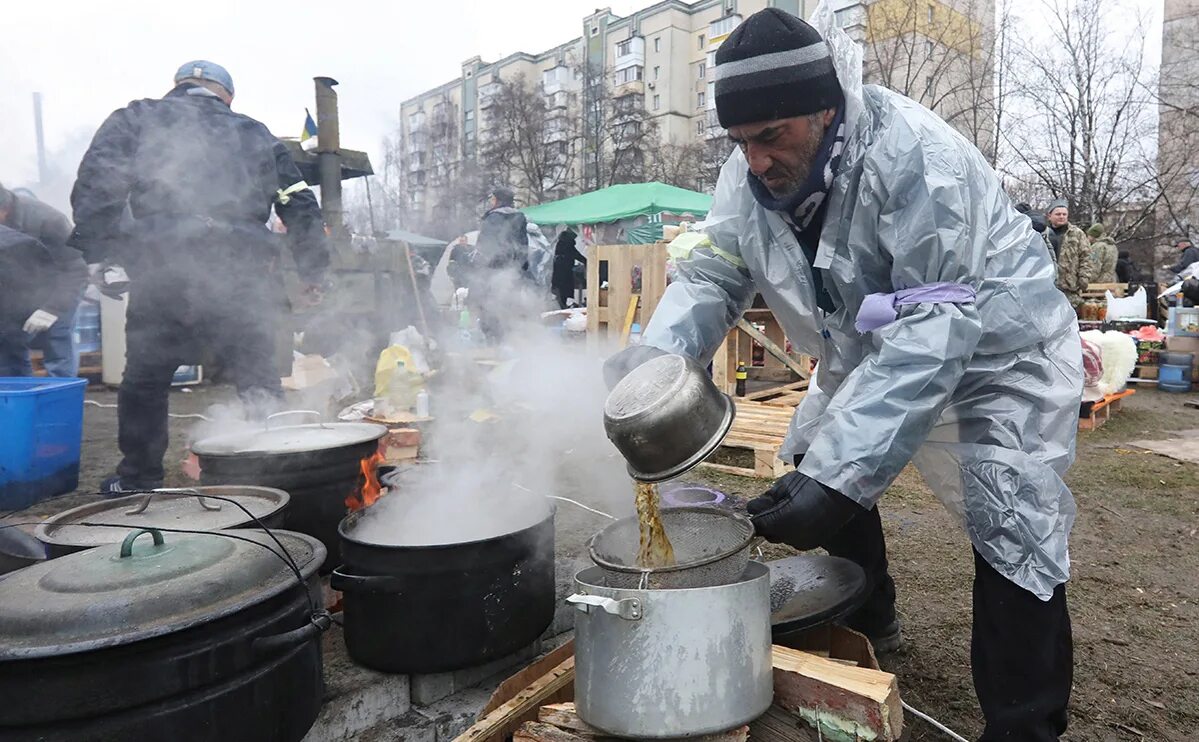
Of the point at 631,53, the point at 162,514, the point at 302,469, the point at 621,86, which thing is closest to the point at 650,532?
the point at 302,469

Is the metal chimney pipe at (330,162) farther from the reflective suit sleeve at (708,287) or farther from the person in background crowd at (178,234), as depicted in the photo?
the reflective suit sleeve at (708,287)

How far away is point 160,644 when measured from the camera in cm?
153

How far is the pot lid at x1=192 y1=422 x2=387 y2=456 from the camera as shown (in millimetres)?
2891

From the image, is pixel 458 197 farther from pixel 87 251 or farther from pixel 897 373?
pixel 897 373

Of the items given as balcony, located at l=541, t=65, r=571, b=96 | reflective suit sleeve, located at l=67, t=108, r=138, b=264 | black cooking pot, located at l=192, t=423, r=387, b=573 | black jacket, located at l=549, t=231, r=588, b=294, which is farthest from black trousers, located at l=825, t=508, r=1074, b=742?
balcony, located at l=541, t=65, r=571, b=96

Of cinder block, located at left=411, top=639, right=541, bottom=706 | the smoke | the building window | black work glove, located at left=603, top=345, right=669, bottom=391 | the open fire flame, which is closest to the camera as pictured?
black work glove, located at left=603, top=345, right=669, bottom=391

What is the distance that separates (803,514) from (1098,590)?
256 cm

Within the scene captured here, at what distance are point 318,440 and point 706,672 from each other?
85.6 inches

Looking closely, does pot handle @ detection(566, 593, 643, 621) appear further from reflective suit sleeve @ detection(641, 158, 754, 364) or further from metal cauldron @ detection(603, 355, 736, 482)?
reflective suit sleeve @ detection(641, 158, 754, 364)

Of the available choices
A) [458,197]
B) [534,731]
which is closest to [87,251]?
[534,731]

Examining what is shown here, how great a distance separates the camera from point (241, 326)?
4191mm

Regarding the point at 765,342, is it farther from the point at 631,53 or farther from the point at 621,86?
the point at 631,53

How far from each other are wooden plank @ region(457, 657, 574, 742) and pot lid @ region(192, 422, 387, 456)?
1.34 metres

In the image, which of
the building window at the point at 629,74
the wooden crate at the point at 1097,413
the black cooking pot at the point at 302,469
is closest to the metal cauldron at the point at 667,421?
the black cooking pot at the point at 302,469
